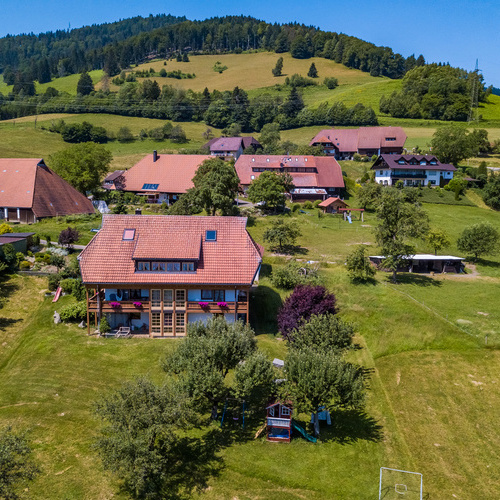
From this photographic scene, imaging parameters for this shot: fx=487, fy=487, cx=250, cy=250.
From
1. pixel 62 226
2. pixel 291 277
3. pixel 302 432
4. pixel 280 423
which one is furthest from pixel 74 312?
pixel 62 226

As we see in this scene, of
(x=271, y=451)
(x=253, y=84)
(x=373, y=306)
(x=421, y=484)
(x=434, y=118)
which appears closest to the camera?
(x=421, y=484)

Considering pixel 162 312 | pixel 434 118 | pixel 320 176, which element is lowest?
pixel 162 312

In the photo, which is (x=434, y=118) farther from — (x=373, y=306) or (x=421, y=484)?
(x=421, y=484)

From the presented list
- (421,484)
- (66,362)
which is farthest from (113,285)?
(421,484)

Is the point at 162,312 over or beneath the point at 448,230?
beneath

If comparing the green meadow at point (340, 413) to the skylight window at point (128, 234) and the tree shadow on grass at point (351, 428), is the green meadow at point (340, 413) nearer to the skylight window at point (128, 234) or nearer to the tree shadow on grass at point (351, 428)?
the tree shadow on grass at point (351, 428)

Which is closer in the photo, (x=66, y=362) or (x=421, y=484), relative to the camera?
(x=421, y=484)

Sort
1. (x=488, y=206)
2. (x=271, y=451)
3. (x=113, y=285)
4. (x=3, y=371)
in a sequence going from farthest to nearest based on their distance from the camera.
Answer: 1. (x=488, y=206)
2. (x=113, y=285)
3. (x=3, y=371)
4. (x=271, y=451)

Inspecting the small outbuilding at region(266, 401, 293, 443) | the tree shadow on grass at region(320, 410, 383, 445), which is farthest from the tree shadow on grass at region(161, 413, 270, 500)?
the tree shadow on grass at region(320, 410, 383, 445)
